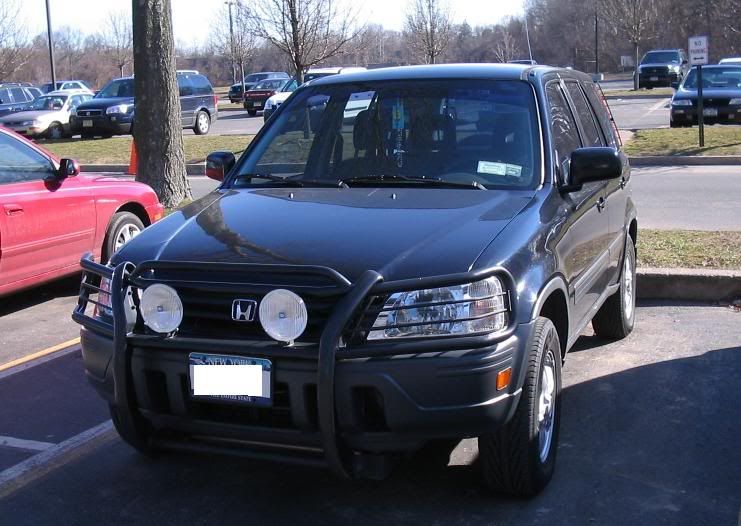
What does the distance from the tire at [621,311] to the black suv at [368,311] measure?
Answer: 1396 mm

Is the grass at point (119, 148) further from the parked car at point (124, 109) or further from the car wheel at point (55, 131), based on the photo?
the car wheel at point (55, 131)

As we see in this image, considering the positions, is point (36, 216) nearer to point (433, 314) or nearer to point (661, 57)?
point (433, 314)

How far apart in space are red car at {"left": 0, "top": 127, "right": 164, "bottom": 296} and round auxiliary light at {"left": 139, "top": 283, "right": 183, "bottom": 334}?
3.82 metres

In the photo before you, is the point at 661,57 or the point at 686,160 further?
the point at 661,57

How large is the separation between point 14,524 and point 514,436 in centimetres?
209

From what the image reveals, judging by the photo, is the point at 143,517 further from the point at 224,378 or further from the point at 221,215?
the point at 221,215

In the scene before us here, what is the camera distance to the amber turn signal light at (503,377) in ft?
11.1

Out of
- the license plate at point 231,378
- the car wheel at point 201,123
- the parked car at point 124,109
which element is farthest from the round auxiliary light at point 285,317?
the car wheel at point 201,123

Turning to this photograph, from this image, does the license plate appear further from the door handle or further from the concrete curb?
the concrete curb

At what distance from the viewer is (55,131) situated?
2761cm

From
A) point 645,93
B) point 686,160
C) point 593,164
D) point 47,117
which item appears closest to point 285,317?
point 593,164

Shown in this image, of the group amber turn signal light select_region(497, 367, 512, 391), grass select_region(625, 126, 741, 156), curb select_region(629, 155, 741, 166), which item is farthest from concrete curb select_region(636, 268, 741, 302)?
grass select_region(625, 126, 741, 156)

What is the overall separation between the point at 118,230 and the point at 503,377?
18.6 feet

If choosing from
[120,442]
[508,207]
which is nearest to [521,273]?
[508,207]
